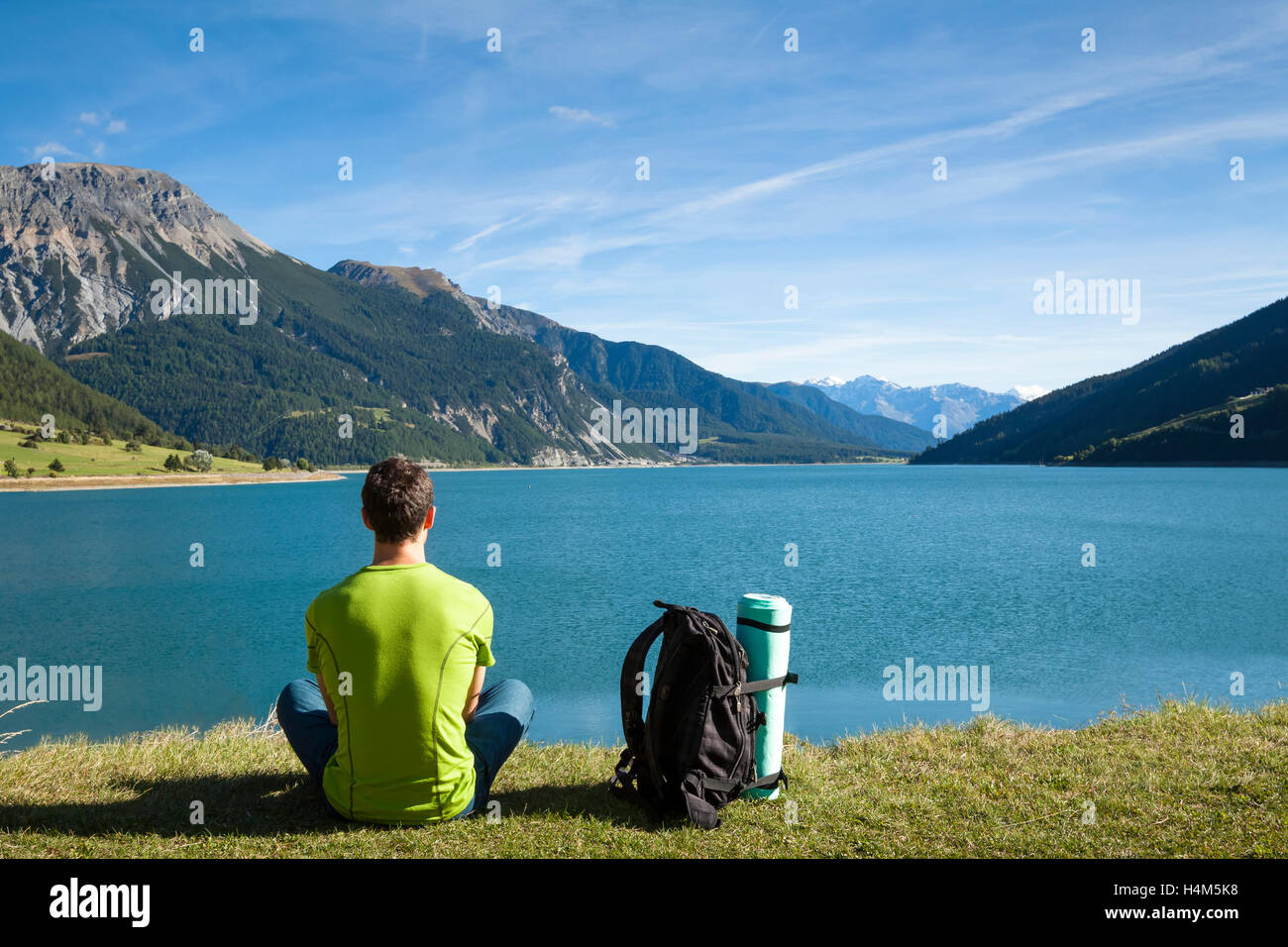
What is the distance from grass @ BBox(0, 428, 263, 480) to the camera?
11969cm

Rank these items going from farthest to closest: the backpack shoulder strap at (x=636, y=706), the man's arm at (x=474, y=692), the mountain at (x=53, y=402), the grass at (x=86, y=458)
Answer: the mountain at (x=53, y=402) < the grass at (x=86, y=458) < the backpack shoulder strap at (x=636, y=706) < the man's arm at (x=474, y=692)

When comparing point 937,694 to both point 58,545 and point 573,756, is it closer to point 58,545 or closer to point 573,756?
point 573,756

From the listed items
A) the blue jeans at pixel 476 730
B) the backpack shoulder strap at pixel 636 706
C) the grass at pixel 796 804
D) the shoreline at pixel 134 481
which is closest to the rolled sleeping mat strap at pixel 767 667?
the grass at pixel 796 804

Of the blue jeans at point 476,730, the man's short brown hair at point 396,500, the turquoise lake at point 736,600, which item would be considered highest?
the man's short brown hair at point 396,500

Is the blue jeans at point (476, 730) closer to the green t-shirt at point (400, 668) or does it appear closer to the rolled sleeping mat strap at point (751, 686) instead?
the green t-shirt at point (400, 668)

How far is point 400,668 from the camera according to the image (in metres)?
4.90

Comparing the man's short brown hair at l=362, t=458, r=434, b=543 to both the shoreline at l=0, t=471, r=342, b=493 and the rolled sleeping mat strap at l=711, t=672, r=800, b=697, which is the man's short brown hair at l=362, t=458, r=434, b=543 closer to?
the rolled sleeping mat strap at l=711, t=672, r=800, b=697

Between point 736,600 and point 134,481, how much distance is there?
12584cm

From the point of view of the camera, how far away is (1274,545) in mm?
45562

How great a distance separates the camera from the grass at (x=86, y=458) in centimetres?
11969
